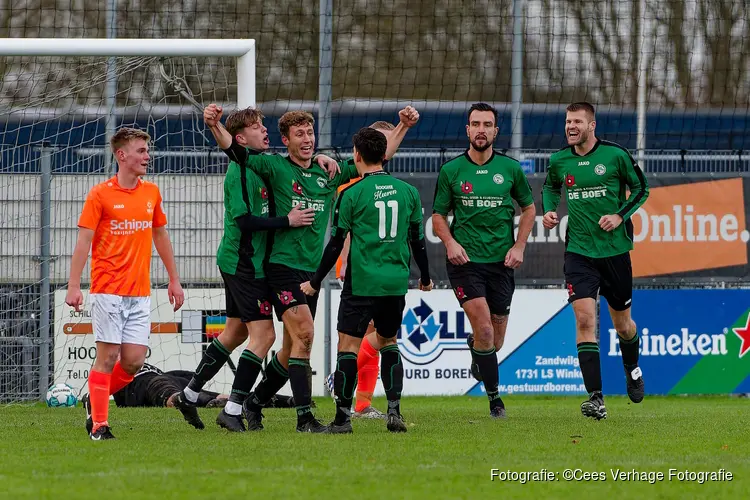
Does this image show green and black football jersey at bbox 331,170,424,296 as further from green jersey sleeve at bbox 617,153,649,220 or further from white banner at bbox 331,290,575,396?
white banner at bbox 331,290,575,396

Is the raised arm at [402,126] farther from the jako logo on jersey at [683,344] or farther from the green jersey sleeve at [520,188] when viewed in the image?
the jako logo on jersey at [683,344]

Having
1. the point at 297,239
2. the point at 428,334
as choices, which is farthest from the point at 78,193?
the point at 297,239

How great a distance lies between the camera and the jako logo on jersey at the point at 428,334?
43.7ft

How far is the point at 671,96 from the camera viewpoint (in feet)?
49.0

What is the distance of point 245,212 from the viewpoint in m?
8.40

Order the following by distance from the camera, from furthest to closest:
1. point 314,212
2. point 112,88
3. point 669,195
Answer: point 669,195, point 112,88, point 314,212

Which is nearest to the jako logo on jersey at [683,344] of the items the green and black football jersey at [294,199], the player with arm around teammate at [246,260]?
the green and black football jersey at [294,199]

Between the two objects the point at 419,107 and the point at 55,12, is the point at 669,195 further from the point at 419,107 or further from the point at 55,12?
the point at 55,12

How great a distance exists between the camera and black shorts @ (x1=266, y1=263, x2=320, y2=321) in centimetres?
834

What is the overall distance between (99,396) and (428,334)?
19.5ft

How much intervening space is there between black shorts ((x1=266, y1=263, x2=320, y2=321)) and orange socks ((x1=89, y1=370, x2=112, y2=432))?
1.22m

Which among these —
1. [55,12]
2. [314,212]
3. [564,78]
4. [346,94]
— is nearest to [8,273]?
[55,12]

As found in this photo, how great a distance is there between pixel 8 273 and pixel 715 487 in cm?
878

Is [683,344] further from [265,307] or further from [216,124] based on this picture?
[216,124]
